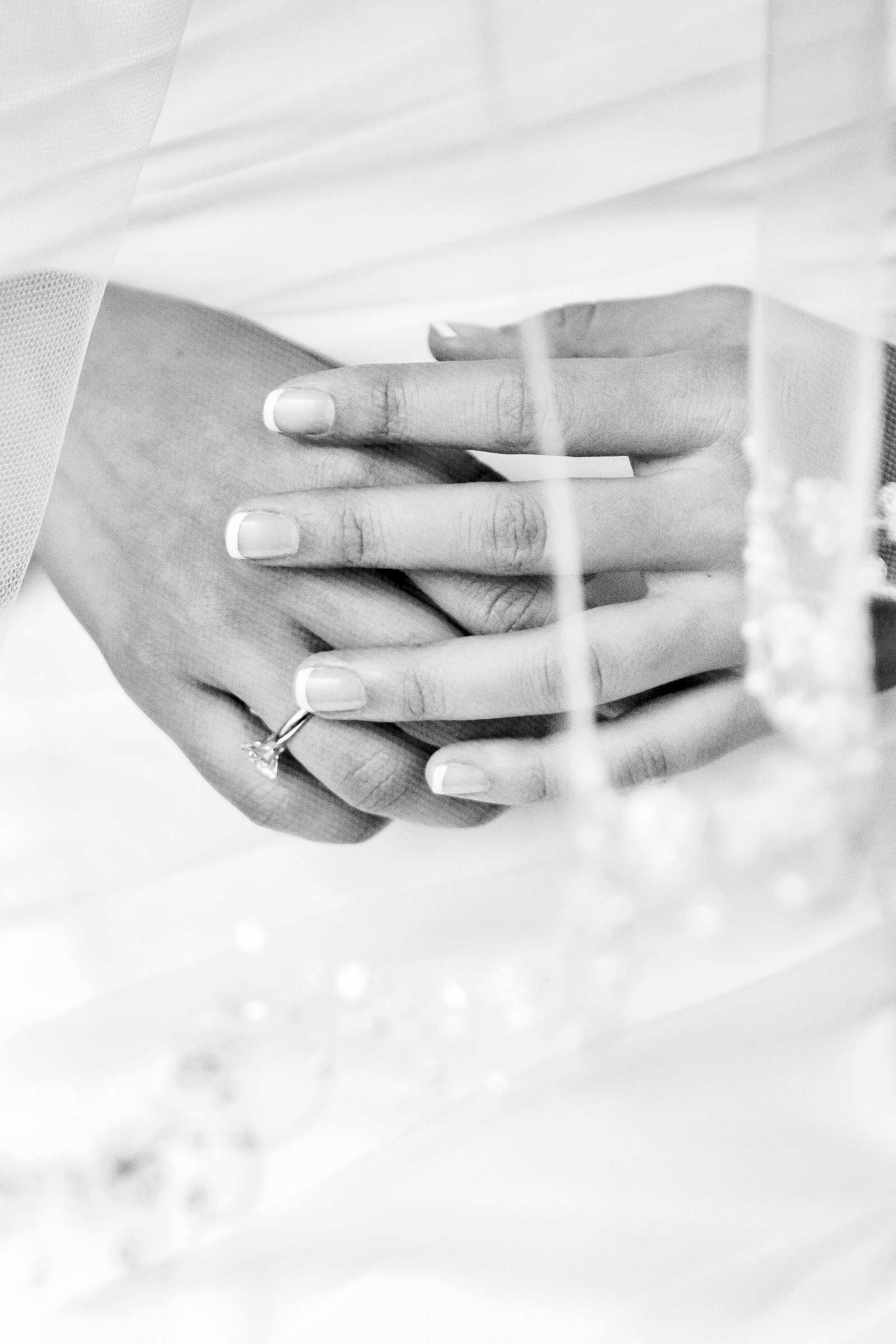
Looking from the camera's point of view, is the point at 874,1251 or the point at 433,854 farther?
the point at 433,854

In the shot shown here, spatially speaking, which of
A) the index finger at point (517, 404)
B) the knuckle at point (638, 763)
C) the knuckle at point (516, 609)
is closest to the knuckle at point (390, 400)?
the index finger at point (517, 404)

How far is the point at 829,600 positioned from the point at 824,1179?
30cm

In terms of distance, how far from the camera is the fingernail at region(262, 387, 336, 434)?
58cm

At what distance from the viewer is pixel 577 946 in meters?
0.65

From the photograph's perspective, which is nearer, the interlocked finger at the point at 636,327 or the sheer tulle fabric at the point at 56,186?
the sheer tulle fabric at the point at 56,186

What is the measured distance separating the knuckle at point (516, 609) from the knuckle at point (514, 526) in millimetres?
35

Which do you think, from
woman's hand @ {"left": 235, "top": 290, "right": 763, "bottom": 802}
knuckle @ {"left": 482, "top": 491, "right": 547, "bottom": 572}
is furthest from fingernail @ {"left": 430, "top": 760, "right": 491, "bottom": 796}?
knuckle @ {"left": 482, "top": 491, "right": 547, "bottom": 572}

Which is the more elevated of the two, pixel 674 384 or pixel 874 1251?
pixel 674 384

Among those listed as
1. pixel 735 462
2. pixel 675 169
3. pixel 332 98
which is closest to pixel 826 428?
pixel 735 462

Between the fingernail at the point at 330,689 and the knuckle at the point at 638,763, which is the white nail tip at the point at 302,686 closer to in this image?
the fingernail at the point at 330,689

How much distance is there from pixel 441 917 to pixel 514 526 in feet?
0.76

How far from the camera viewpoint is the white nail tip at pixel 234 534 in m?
0.59

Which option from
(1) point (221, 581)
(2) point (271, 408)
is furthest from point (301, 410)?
(1) point (221, 581)

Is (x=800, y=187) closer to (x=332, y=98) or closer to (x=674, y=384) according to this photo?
(x=674, y=384)
